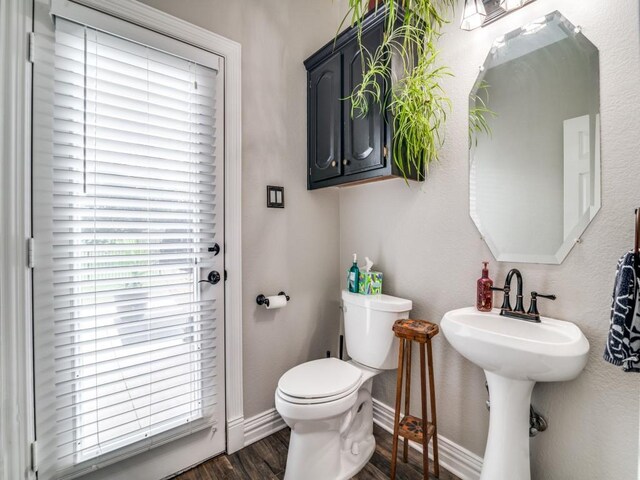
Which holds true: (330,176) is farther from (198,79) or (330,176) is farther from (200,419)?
(200,419)

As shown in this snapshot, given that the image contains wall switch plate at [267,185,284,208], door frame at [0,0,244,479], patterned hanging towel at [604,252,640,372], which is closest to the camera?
patterned hanging towel at [604,252,640,372]

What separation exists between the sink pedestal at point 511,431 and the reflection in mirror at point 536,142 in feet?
1.70

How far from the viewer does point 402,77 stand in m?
1.50

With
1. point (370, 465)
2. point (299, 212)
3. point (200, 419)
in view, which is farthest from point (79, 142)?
point (370, 465)

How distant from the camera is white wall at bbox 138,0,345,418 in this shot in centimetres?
176

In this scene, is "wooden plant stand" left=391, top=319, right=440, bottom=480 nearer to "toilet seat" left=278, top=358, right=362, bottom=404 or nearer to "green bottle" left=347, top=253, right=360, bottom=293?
"toilet seat" left=278, top=358, right=362, bottom=404

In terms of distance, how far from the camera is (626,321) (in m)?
0.88

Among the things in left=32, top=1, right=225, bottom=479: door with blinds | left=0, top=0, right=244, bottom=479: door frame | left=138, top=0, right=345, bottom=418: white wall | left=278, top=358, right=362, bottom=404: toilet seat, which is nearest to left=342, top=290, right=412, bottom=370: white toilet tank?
left=278, top=358, right=362, bottom=404: toilet seat

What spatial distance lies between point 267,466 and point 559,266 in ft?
5.48

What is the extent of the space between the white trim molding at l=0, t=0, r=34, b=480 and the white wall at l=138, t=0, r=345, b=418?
31.0 inches

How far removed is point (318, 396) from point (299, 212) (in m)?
1.10

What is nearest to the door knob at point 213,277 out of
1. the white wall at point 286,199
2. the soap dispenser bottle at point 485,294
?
the white wall at point 286,199

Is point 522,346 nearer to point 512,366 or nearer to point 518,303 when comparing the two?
point 512,366

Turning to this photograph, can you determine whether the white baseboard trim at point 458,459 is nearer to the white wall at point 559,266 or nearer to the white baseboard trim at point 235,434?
the white wall at point 559,266
